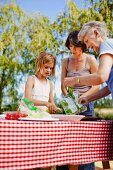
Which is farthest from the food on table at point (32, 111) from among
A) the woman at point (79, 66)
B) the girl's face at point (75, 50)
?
the girl's face at point (75, 50)

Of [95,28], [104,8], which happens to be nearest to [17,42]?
[104,8]

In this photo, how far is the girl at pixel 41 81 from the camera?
282 cm

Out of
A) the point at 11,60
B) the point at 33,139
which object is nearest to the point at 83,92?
the point at 33,139

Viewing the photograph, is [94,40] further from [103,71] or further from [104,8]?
[104,8]

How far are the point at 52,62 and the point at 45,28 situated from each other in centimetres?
933

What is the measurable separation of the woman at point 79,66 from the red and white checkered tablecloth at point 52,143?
58 cm

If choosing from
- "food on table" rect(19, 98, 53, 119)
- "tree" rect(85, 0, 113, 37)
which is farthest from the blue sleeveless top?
"tree" rect(85, 0, 113, 37)

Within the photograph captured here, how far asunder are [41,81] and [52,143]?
43.5 inches

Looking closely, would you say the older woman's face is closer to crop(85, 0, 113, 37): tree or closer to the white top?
the white top

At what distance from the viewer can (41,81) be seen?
299 cm

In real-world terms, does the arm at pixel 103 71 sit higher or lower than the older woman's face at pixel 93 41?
lower

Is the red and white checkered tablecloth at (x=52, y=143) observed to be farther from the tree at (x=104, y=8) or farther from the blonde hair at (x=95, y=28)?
the tree at (x=104, y=8)

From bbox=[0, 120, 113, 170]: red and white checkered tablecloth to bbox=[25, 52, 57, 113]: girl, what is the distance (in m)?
0.67

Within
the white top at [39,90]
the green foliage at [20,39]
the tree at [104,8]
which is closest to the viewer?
the white top at [39,90]
